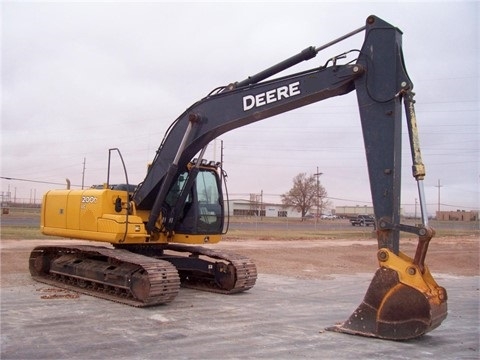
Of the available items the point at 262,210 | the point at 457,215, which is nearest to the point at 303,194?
the point at 262,210

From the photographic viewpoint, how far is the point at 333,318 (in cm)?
840

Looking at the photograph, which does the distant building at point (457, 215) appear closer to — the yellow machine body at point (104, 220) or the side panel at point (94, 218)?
the yellow machine body at point (104, 220)

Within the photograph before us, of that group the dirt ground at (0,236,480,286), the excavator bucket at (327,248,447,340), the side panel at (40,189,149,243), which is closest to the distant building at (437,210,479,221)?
the dirt ground at (0,236,480,286)

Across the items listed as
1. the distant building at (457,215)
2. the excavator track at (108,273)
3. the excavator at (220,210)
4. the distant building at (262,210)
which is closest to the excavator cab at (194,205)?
the excavator at (220,210)

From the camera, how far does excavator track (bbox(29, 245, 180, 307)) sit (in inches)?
354

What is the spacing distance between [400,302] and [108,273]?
586 cm

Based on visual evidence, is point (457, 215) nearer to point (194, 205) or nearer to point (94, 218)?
point (194, 205)

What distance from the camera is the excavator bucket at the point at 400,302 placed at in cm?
629

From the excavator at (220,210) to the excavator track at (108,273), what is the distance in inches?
1.0

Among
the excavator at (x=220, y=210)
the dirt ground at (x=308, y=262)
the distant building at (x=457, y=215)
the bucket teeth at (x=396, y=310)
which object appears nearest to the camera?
the bucket teeth at (x=396, y=310)

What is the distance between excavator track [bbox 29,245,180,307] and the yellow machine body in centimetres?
36

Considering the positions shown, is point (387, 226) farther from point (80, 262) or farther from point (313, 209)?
point (313, 209)

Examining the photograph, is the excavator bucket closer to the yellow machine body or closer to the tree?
the yellow machine body

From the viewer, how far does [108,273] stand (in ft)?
32.7
